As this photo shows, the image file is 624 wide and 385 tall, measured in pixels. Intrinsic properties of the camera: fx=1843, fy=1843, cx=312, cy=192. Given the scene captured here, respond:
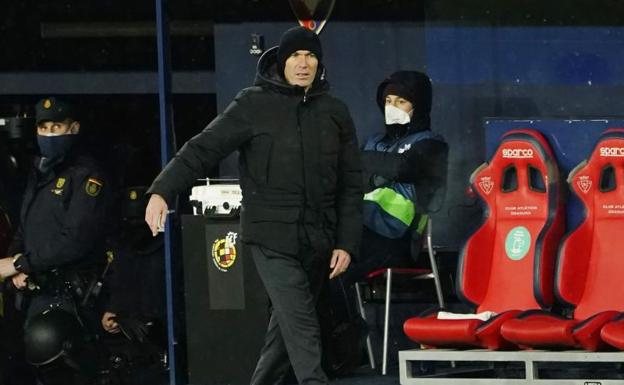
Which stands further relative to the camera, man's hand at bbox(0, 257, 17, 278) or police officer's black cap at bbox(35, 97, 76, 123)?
police officer's black cap at bbox(35, 97, 76, 123)

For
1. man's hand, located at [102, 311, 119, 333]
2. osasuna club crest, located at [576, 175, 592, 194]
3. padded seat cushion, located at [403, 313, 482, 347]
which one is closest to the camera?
padded seat cushion, located at [403, 313, 482, 347]

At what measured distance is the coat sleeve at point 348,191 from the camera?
848 centimetres

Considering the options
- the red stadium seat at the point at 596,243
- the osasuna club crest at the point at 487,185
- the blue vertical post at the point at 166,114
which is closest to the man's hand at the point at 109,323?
the blue vertical post at the point at 166,114

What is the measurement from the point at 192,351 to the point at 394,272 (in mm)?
1215

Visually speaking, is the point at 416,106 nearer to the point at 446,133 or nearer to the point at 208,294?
the point at 446,133

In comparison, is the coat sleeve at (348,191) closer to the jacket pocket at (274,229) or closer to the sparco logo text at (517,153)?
the jacket pocket at (274,229)

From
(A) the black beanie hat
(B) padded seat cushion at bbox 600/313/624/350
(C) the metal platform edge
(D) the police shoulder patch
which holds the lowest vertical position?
(C) the metal platform edge

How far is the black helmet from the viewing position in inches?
383

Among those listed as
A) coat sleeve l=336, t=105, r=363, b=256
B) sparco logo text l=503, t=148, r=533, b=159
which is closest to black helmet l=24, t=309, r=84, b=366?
coat sleeve l=336, t=105, r=363, b=256

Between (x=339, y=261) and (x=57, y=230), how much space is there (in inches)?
87.3

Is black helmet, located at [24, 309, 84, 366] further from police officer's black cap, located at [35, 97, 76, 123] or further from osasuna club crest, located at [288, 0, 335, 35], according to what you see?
osasuna club crest, located at [288, 0, 335, 35]

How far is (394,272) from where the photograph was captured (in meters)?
10.4

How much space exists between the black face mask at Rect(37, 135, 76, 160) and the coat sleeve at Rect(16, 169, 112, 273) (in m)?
0.17

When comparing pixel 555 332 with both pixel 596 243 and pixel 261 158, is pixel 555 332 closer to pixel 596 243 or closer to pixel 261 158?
pixel 596 243
